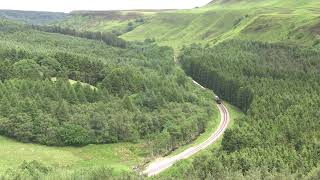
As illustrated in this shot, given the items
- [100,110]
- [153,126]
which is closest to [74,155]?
[100,110]

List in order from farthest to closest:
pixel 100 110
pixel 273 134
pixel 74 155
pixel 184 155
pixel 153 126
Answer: pixel 100 110 < pixel 153 126 < pixel 184 155 < pixel 74 155 < pixel 273 134

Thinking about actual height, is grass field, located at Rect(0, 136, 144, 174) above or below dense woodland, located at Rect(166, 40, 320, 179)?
below

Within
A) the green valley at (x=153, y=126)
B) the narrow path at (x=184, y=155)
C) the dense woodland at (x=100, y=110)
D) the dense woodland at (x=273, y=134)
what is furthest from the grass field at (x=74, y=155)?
the dense woodland at (x=273, y=134)

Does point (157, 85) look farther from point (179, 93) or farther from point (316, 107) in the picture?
point (316, 107)

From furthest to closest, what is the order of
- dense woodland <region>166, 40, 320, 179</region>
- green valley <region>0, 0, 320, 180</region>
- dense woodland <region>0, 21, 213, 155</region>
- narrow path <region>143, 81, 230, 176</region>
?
dense woodland <region>0, 21, 213, 155</region>
narrow path <region>143, 81, 230, 176</region>
green valley <region>0, 0, 320, 180</region>
dense woodland <region>166, 40, 320, 179</region>

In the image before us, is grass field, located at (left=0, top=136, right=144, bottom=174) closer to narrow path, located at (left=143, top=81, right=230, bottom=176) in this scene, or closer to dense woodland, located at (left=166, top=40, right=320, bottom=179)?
narrow path, located at (left=143, top=81, right=230, bottom=176)

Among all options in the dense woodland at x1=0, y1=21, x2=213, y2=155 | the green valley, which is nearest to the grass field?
the green valley

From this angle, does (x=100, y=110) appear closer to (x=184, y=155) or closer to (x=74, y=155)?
(x=74, y=155)

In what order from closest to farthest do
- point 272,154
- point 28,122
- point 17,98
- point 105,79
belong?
point 272,154, point 28,122, point 17,98, point 105,79

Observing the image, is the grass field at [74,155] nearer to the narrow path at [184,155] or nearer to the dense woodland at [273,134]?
the narrow path at [184,155]

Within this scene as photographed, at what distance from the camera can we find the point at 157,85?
186500mm

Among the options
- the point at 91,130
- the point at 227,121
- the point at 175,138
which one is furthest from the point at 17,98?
the point at 227,121

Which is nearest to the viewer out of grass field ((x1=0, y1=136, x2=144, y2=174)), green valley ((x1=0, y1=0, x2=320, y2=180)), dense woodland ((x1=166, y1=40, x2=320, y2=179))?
dense woodland ((x1=166, y1=40, x2=320, y2=179))

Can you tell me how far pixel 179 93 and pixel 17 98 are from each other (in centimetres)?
5828
